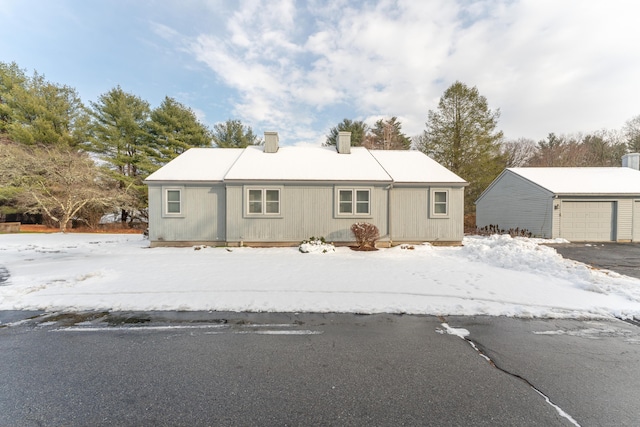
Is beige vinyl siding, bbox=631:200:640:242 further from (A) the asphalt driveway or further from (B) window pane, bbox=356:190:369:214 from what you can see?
(B) window pane, bbox=356:190:369:214

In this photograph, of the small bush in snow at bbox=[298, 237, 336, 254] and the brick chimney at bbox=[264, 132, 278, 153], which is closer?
the small bush in snow at bbox=[298, 237, 336, 254]

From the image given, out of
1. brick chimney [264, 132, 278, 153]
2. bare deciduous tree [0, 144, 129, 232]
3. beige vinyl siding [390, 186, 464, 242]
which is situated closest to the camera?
beige vinyl siding [390, 186, 464, 242]

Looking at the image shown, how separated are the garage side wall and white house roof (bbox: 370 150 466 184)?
636 cm

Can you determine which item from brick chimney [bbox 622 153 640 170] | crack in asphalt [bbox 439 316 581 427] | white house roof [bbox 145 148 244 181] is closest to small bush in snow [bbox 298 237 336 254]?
white house roof [bbox 145 148 244 181]

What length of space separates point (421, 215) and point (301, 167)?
5.84m

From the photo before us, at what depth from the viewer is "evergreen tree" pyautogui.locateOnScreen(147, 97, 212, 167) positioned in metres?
21.9

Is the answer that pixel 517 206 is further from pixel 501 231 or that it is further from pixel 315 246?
pixel 315 246

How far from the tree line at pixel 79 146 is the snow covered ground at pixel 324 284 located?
11476 mm

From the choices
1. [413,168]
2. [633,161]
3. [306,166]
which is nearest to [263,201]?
[306,166]

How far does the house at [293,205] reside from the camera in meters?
11.0

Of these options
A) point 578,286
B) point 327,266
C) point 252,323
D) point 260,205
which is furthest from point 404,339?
point 260,205

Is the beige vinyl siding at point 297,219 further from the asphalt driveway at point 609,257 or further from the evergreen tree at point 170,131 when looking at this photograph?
the evergreen tree at point 170,131

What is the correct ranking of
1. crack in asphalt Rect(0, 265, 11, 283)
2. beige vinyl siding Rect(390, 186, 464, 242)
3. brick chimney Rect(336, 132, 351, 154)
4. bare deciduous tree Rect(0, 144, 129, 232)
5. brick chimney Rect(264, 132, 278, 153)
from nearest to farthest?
crack in asphalt Rect(0, 265, 11, 283)
beige vinyl siding Rect(390, 186, 464, 242)
brick chimney Rect(264, 132, 278, 153)
brick chimney Rect(336, 132, 351, 154)
bare deciduous tree Rect(0, 144, 129, 232)

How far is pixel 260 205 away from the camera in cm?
1104
